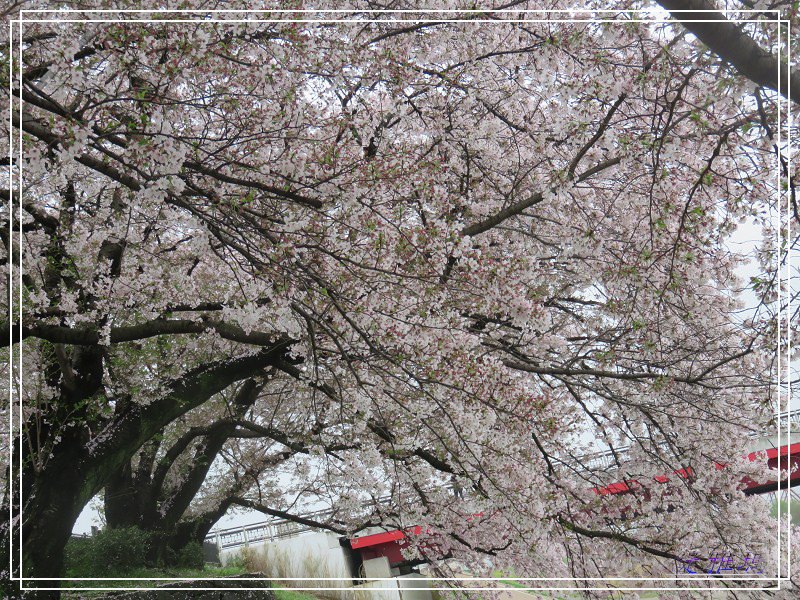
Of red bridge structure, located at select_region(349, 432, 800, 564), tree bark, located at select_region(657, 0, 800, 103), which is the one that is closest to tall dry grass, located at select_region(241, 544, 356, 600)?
red bridge structure, located at select_region(349, 432, 800, 564)

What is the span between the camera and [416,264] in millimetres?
4242

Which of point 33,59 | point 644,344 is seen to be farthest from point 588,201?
point 33,59

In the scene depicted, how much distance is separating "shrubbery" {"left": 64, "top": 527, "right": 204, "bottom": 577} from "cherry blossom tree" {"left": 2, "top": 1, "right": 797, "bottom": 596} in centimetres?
146

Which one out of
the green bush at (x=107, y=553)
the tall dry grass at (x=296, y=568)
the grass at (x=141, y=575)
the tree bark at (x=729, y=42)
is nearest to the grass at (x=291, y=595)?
the tall dry grass at (x=296, y=568)

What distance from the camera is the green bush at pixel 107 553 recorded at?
6.14m

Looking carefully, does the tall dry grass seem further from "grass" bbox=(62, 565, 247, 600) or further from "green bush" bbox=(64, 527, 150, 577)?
"green bush" bbox=(64, 527, 150, 577)

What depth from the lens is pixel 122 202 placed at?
5062mm

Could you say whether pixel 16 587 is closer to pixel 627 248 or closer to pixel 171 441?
pixel 171 441

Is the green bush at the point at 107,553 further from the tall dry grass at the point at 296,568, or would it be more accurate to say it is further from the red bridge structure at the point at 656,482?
the red bridge structure at the point at 656,482

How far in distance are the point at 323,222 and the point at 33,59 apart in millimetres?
2267

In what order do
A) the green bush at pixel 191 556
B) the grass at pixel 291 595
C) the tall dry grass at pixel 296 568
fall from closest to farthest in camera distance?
1. the grass at pixel 291 595
2. the tall dry grass at pixel 296 568
3. the green bush at pixel 191 556

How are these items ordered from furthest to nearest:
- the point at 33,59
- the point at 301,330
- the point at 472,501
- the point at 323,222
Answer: the point at 472,501 → the point at 33,59 → the point at 323,222 → the point at 301,330

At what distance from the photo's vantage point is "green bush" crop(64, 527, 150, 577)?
6.14m

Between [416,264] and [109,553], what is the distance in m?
4.47
